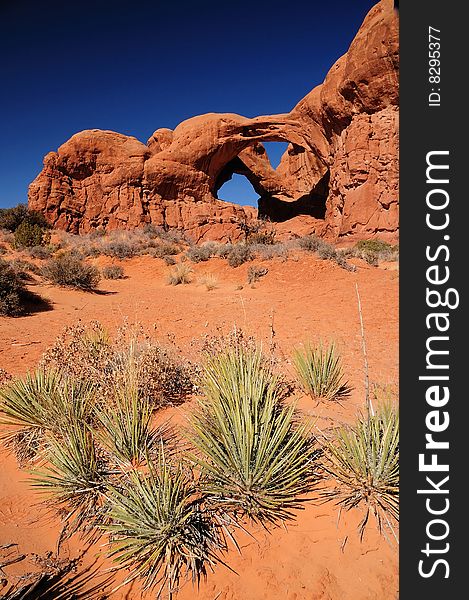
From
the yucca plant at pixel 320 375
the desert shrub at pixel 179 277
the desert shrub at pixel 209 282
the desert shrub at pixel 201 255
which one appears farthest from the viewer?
the desert shrub at pixel 201 255

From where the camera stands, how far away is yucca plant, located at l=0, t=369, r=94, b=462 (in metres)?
2.78

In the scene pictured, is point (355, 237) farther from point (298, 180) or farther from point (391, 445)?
point (391, 445)

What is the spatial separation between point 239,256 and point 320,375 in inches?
399

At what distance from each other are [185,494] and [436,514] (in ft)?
4.53

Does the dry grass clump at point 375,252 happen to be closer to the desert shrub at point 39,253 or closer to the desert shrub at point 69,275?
the desert shrub at point 69,275

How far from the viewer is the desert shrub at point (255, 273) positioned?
11.3 metres

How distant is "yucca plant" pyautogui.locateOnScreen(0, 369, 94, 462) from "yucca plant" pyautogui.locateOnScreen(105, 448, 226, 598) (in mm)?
1105

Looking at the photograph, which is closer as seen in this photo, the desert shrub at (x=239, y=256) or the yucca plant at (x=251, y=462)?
the yucca plant at (x=251, y=462)

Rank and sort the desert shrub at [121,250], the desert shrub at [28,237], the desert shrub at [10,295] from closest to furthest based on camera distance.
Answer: the desert shrub at [10,295] < the desert shrub at [121,250] < the desert shrub at [28,237]

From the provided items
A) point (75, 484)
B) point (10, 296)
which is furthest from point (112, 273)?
point (75, 484)

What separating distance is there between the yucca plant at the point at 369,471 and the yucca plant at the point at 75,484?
150 cm

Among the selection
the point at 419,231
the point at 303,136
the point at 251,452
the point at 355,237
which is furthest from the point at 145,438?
the point at 303,136

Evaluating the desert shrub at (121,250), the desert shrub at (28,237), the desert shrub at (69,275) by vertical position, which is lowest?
the desert shrub at (69,275)

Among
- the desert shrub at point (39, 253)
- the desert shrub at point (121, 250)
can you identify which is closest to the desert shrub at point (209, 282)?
the desert shrub at point (121, 250)
